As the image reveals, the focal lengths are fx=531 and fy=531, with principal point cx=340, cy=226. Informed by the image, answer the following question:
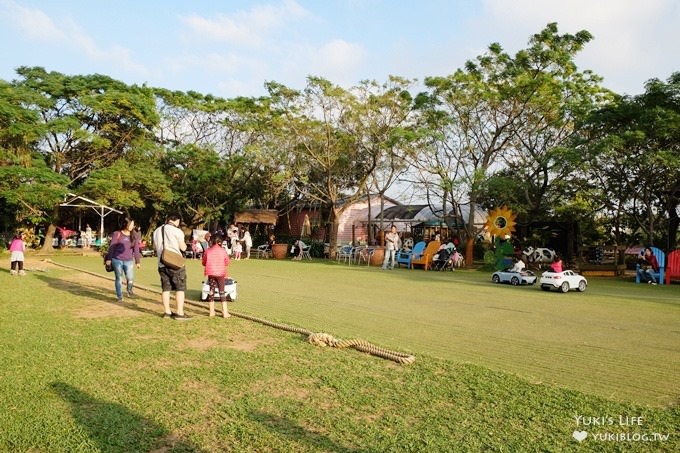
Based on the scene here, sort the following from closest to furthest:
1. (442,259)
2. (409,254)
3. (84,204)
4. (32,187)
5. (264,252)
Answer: (442,259)
(409,254)
(32,187)
(84,204)
(264,252)

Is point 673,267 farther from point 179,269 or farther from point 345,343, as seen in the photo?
point 179,269

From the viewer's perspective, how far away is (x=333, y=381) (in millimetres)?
4512

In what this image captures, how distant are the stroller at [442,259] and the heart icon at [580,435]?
613 inches

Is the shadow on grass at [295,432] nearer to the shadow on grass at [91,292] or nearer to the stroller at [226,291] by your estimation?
the shadow on grass at [91,292]

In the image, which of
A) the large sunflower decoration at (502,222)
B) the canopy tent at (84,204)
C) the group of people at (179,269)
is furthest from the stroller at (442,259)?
the canopy tent at (84,204)

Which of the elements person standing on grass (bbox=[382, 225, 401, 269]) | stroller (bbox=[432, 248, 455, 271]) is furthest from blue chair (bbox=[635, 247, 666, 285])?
person standing on grass (bbox=[382, 225, 401, 269])

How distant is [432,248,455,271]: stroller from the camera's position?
61.9ft

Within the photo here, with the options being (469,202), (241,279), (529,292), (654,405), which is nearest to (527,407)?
(654,405)

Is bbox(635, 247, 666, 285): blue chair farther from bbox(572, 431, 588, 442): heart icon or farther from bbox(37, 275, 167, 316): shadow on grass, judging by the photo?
bbox(572, 431, 588, 442): heart icon

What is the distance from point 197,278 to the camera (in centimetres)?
1383

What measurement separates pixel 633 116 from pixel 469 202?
6.92 m

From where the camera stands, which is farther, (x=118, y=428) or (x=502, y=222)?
(x=502, y=222)

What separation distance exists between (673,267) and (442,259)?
6.98 meters

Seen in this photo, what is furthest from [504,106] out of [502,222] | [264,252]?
[264,252]
